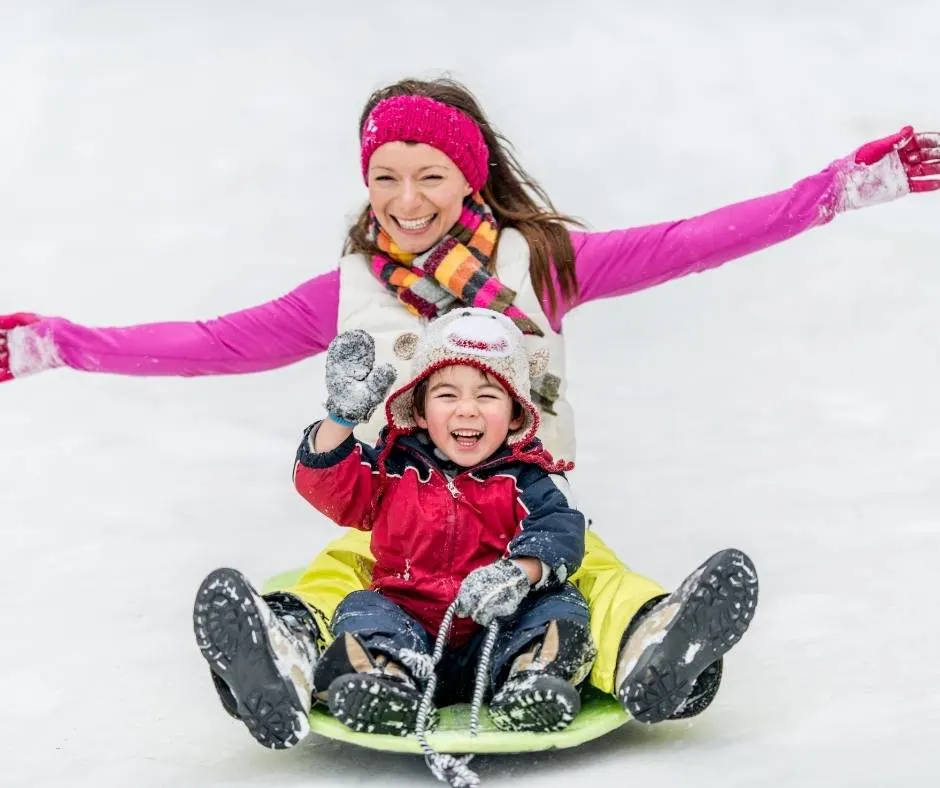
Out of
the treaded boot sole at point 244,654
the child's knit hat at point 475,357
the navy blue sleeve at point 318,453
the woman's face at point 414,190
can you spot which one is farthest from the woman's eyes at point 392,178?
the treaded boot sole at point 244,654

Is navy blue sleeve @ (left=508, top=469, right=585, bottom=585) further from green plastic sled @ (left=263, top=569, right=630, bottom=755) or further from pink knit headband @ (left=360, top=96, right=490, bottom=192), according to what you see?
pink knit headband @ (left=360, top=96, right=490, bottom=192)

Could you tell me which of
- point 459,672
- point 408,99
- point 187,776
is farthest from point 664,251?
point 187,776

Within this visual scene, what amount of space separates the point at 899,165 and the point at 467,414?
91cm

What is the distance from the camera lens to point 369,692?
7.93 feet

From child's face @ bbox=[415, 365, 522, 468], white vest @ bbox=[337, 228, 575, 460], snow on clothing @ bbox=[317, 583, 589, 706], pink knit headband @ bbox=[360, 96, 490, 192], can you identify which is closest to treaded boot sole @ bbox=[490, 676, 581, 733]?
snow on clothing @ bbox=[317, 583, 589, 706]

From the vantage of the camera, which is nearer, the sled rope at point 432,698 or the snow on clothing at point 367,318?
the sled rope at point 432,698

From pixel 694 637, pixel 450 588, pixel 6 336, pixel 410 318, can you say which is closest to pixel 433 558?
pixel 450 588

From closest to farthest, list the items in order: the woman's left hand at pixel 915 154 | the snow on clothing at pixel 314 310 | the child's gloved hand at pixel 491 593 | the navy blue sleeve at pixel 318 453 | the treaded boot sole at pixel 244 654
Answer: the treaded boot sole at pixel 244 654
the child's gloved hand at pixel 491 593
the navy blue sleeve at pixel 318 453
the woman's left hand at pixel 915 154
the snow on clothing at pixel 314 310

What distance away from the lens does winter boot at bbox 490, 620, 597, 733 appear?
95.3 inches

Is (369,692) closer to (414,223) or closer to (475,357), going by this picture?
(475,357)

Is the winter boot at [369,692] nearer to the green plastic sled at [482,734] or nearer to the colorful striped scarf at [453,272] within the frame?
the green plastic sled at [482,734]

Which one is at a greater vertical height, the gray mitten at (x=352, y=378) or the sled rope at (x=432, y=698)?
the gray mitten at (x=352, y=378)

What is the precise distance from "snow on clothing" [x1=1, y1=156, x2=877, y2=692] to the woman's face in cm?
13

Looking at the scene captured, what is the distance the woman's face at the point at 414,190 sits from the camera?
3.08 meters
